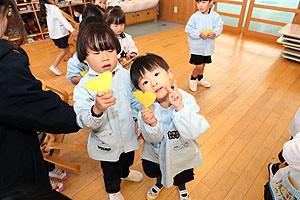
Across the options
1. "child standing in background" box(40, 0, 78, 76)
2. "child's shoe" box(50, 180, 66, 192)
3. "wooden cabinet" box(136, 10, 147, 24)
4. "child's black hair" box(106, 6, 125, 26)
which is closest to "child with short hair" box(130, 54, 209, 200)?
"child's black hair" box(106, 6, 125, 26)

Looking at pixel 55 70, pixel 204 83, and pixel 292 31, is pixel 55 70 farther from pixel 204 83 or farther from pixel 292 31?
pixel 292 31

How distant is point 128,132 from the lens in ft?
3.67

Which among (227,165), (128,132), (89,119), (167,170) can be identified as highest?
(89,119)

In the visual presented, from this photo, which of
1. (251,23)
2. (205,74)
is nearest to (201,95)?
(205,74)

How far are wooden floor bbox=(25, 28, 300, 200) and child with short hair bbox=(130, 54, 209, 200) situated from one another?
20.0 inches

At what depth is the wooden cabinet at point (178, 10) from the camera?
5260 mm

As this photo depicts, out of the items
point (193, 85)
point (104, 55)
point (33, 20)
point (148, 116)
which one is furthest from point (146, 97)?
point (33, 20)

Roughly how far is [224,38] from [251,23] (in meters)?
0.81

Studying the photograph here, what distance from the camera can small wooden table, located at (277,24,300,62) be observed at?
3.18 m

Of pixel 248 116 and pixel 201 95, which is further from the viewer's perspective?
pixel 201 95

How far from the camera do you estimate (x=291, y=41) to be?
3.30m

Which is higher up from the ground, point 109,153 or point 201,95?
point 109,153

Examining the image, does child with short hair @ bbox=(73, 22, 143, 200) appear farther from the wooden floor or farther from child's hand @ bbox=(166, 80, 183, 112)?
the wooden floor

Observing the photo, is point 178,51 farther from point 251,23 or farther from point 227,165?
point 227,165
